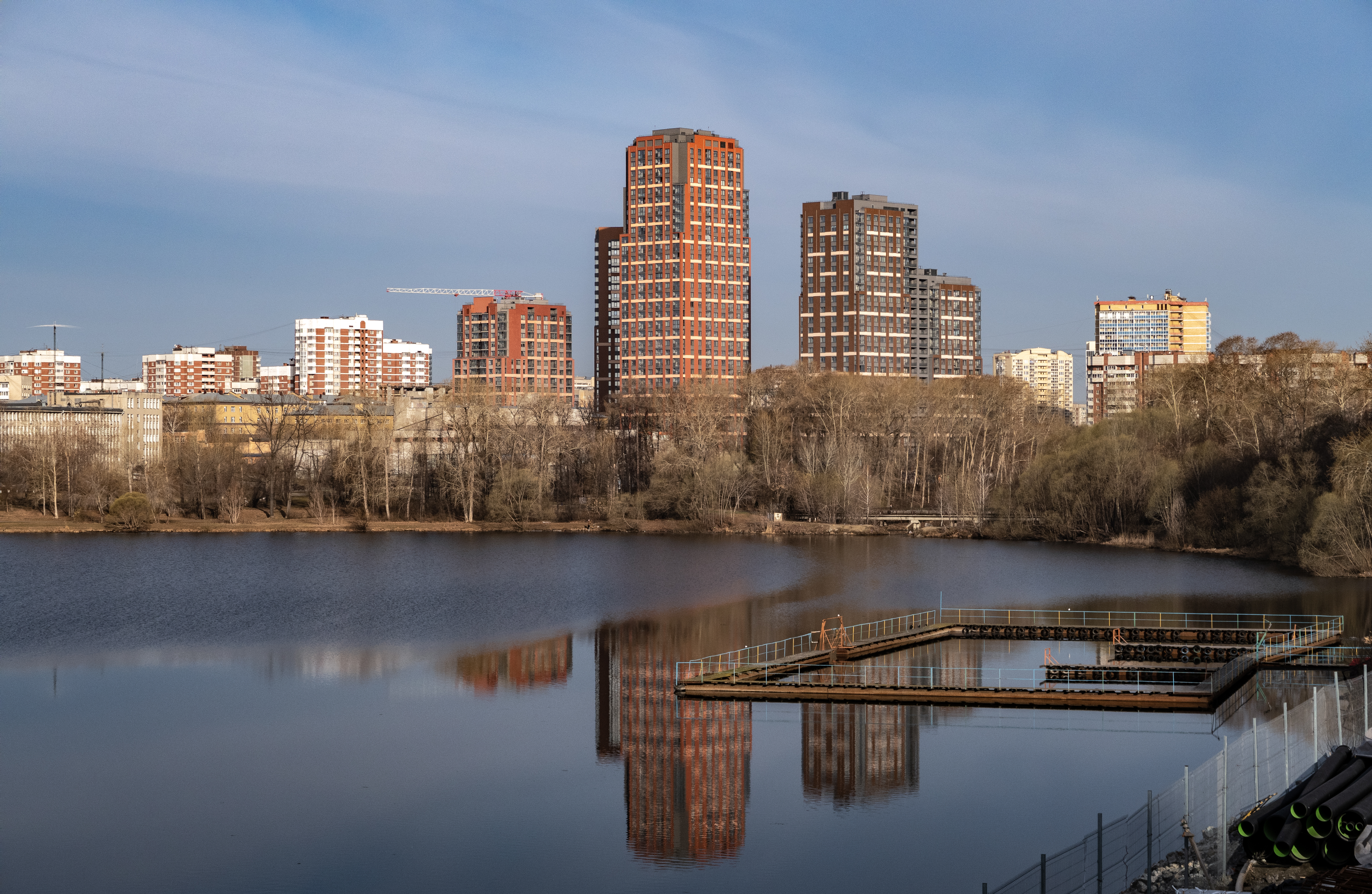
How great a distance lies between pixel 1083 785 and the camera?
990 inches

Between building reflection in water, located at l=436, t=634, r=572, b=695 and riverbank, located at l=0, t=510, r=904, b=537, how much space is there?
4490 cm

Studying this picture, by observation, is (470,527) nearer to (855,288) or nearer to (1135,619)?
(1135,619)

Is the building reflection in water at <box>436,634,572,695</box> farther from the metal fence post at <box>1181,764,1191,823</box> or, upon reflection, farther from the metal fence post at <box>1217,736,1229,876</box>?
the metal fence post at <box>1217,736,1229,876</box>

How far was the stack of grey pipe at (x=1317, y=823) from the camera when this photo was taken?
1662 cm

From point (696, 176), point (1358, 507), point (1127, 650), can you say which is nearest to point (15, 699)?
point (1127, 650)

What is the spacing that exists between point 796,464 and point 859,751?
6850cm

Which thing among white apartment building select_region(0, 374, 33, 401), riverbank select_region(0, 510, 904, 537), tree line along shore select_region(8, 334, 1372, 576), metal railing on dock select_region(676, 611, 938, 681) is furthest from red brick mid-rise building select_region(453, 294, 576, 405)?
metal railing on dock select_region(676, 611, 938, 681)

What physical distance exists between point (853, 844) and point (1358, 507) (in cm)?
4408

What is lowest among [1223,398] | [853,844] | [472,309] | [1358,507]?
[853,844]

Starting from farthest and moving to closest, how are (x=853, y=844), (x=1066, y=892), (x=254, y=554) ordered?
(x=254, y=554) → (x=853, y=844) → (x=1066, y=892)

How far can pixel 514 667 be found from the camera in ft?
121

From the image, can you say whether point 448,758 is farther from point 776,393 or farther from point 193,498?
point 776,393

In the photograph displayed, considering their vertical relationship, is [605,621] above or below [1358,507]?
below

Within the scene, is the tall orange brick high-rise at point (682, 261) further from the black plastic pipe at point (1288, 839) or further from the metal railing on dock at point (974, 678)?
the black plastic pipe at point (1288, 839)
